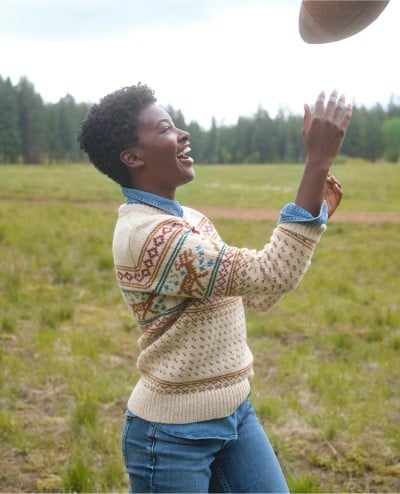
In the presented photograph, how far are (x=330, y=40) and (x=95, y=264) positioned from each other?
689cm

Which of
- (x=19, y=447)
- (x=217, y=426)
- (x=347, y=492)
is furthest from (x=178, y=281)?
(x=19, y=447)

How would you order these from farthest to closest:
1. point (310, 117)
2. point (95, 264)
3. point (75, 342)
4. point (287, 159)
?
point (287, 159)
point (95, 264)
point (75, 342)
point (310, 117)

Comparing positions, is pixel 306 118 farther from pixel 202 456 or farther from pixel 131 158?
pixel 202 456

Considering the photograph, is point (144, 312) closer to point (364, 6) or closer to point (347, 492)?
point (364, 6)

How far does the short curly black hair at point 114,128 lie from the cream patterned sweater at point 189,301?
13 cm

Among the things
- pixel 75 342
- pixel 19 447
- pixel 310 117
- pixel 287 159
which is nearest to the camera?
pixel 310 117

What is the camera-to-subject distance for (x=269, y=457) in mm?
1972

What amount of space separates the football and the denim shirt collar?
22.4 inches

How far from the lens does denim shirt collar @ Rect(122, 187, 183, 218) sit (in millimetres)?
1881

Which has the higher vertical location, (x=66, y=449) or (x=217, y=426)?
(x=217, y=426)

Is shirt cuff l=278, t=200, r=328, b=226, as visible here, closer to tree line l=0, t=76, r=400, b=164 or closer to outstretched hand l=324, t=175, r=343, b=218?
outstretched hand l=324, t=175, r=343, b=218

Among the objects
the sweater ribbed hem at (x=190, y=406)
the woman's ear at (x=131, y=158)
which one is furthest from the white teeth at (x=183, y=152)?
the sweater ribbed hem at (x=190, y=406)

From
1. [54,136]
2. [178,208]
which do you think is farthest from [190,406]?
[54,136]

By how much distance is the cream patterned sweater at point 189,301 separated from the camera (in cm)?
169
